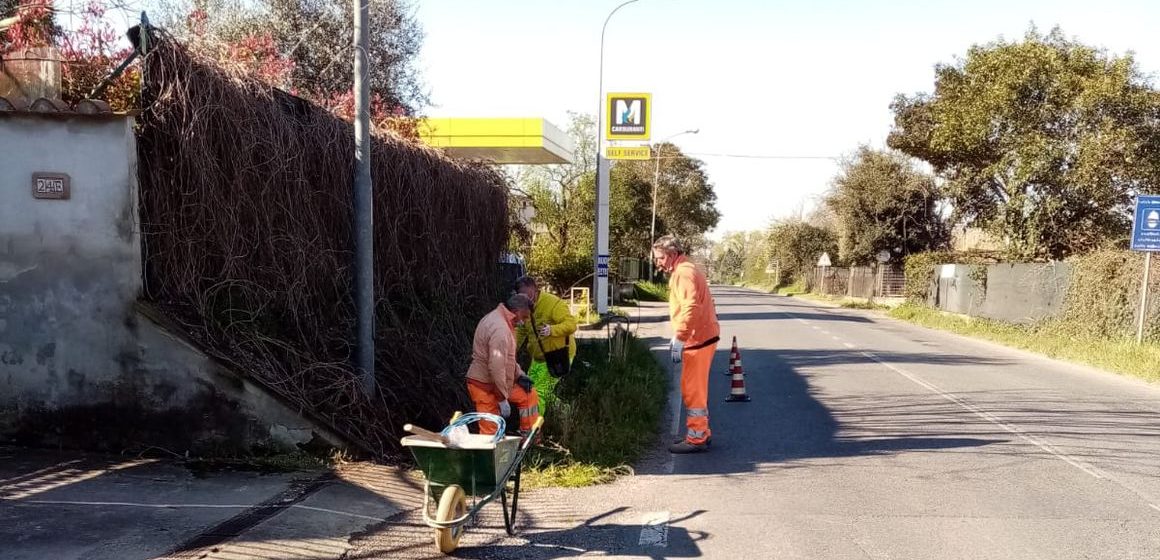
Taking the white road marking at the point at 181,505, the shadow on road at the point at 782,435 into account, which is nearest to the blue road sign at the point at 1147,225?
the shadow on road at the point at 782,435

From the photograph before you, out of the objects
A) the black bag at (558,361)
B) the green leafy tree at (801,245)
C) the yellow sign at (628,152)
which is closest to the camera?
the black bag at (558,361)

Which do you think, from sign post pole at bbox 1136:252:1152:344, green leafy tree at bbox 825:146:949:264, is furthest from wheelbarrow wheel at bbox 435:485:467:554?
green leafy tree at bbox 825:146:949:264

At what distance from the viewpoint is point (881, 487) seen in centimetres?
606

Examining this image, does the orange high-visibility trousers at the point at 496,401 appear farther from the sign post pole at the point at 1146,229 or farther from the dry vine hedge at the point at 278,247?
the sign post pole at the point at 1146,229

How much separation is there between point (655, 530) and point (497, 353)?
1665 millimetres

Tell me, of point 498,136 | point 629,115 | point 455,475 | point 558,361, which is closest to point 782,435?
point 558,361

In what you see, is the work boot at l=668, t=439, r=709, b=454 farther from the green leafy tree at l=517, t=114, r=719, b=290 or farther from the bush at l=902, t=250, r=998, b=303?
the bush at l=902, t=250, r=998, b=303

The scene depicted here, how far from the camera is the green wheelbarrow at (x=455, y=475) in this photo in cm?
450

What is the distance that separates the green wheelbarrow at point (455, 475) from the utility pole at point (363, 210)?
2.51 m

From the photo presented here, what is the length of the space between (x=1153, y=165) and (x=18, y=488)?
78.0 ft

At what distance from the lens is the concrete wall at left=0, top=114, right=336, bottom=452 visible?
20.2 feet

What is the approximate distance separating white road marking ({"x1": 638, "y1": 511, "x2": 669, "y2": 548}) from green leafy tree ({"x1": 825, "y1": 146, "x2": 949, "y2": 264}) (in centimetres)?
3373

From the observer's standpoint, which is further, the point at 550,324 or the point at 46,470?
the point at 550,324

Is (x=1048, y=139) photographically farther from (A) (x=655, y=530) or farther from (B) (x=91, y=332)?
(B) (x=91, y=332)
